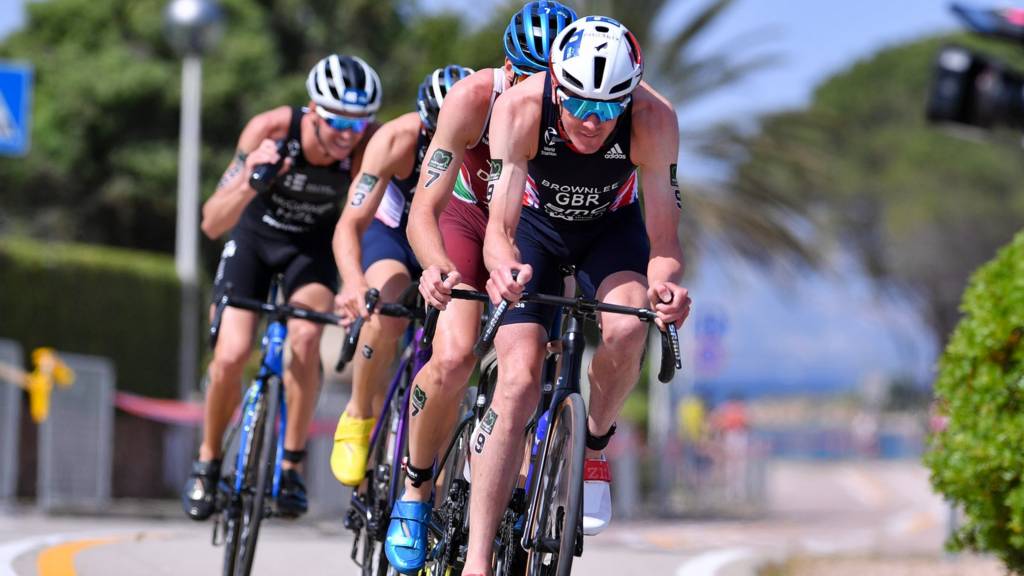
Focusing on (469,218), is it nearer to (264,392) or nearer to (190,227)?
(264,392)

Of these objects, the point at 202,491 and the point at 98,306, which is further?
the point at 98,306

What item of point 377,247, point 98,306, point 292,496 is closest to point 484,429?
point 377,247

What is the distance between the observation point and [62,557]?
30.4 ft

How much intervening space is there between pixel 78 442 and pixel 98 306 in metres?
4.23

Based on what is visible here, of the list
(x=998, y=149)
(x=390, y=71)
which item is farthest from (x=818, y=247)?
(x=998, y=149)

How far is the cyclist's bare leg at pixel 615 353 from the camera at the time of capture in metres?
6.10

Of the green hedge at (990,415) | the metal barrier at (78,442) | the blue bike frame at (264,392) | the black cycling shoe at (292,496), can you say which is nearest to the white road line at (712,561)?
the green hedge at (990,415)

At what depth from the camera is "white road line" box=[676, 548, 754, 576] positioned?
31.8 ft

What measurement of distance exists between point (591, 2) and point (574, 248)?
21.1 m

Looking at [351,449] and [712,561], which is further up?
[351,449]

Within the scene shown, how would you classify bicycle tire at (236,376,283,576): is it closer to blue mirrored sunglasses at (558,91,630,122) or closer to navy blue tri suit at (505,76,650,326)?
navy blue tri suit at (505,76,650,326)

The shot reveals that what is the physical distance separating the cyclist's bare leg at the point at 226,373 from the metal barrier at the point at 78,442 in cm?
806

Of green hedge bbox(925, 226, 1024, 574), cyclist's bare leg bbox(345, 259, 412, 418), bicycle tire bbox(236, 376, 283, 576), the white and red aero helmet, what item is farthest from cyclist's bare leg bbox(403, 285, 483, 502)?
green hedge bbox(925, 226, 1024, 574)

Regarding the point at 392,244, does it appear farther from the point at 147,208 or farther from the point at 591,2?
the point at 147,208
